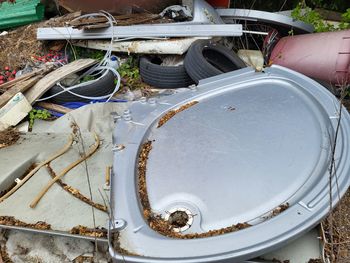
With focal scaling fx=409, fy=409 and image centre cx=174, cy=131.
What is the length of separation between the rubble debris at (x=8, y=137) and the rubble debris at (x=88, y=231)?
109cm

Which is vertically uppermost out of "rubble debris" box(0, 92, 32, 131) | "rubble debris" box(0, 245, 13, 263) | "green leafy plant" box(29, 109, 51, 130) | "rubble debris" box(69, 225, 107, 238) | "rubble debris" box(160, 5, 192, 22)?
"rubble debris" box(160, 5, 192, 22)

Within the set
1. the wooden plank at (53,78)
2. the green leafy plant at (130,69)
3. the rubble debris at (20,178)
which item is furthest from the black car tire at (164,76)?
Result: the rubble debris at (20,178)

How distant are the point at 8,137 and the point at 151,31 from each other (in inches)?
66.5

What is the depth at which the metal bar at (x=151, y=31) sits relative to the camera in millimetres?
3756

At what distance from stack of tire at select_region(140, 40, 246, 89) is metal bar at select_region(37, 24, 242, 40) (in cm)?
13

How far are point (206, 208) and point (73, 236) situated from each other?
0.62 metres

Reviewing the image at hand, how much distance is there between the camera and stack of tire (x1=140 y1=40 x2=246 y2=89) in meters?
3.37

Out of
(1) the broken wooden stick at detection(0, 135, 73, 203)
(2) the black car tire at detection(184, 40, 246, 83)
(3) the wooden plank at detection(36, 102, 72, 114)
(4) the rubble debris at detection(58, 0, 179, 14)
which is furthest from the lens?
(4) the rubble debris at detection(58, 0, 179, 14)

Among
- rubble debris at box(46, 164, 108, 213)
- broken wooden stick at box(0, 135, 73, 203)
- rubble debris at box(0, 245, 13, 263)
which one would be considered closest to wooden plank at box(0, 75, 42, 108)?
broken wooden stick at box(0, 135, 73, 203)

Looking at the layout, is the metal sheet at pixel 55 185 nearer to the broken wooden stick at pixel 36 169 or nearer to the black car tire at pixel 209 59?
the broken wooden stick at pixel 36 169

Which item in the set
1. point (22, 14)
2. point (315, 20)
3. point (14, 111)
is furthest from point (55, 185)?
point (315, 20)

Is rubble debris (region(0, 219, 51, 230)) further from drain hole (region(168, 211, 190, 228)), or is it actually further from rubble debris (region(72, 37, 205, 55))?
rubble debris (region(72, 37, 205, 55))

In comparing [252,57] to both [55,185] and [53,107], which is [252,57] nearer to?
[53,107]

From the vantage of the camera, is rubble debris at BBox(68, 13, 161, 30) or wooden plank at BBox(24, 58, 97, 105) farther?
rubble debris at BBox(68, 13, 161, 30)
